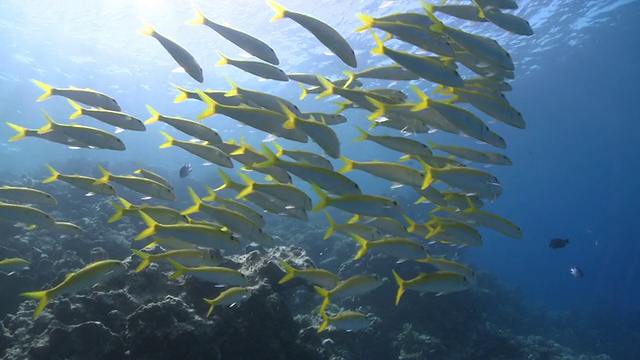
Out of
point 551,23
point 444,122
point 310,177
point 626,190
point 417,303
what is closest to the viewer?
point 310,177

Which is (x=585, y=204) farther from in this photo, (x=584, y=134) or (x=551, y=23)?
(x=551, y=23)

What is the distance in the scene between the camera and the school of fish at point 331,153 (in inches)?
170

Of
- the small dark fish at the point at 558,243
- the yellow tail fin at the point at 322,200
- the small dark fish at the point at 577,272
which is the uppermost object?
the yellow tail fin at the point at 322,200

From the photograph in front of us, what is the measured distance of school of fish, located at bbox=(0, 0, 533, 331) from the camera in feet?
14.2

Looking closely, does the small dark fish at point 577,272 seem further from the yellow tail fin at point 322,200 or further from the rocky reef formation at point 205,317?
the yellow tail fin at point 322,200

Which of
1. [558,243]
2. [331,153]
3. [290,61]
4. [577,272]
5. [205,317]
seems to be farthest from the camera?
[290,61]

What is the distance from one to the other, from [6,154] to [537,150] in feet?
273

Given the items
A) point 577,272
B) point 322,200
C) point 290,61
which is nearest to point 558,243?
point 577,272

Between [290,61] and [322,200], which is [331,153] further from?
[290,61]

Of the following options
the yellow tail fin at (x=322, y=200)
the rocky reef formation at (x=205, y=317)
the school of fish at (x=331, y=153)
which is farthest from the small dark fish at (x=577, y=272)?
the yellow tail fin at (x=322, y=200)

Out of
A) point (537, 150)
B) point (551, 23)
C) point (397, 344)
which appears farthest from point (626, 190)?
point (397, 344)

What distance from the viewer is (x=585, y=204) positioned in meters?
136

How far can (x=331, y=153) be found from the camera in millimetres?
4328

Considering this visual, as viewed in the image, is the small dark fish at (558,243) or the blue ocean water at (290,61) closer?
the small dark fish at (558,243)
